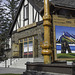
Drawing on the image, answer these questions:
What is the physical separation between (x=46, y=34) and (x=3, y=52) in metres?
18.9

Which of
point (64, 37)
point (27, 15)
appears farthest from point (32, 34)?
point (64, 37)

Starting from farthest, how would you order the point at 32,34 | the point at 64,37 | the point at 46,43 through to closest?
the point at 32,34 → the point at 64,37 → the point at 46,43

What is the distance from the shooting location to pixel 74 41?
1246 centimetres

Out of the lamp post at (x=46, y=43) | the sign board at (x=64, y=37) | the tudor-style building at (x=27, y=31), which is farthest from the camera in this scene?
the tudor-style building at (x=27, y=31)

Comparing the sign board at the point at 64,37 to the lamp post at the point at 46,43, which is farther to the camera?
the sign board at the point at 64,37

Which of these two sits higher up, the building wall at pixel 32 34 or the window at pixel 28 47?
the building wall at pixel 32 34

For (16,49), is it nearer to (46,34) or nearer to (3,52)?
(3,52)

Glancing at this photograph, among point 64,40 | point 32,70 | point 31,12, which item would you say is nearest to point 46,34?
point 32,70

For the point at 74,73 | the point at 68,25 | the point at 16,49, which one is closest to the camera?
the point at 74,73

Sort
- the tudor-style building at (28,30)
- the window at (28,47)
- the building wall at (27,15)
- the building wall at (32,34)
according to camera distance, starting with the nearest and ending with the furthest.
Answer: the building wall at (32,34)
the tudor-style building at (28,30)
the building wall at (27,15)
the window at (28,47)

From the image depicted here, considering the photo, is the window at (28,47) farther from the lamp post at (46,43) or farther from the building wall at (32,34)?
the lamp post at (46,43)

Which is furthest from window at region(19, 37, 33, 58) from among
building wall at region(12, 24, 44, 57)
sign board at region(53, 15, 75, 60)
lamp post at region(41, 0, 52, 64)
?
lamp post at region(41, 0, 52, 64)

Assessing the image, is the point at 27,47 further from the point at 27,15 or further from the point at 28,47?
the point at 27,15

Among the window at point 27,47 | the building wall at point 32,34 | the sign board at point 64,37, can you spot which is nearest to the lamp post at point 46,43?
the sign board at point 64,37
